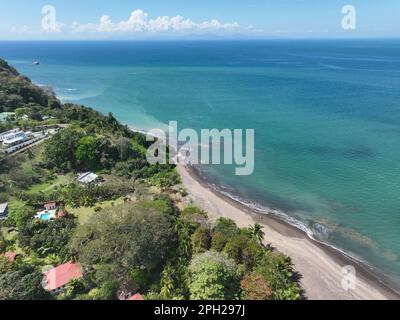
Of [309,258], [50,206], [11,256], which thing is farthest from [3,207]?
[309,258]

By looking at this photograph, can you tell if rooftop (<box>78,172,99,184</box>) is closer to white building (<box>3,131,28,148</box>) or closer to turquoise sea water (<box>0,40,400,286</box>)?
white building (<box>3,131,28,148</box>)

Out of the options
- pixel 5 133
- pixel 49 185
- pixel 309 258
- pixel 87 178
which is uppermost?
pixel 5 133

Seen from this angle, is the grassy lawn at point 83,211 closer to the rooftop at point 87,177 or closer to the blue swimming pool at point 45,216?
the blue swimming pool at point 45,216

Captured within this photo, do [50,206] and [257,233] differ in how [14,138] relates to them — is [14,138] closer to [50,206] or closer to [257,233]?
[50,206]

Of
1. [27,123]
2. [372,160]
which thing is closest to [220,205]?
[372,160]

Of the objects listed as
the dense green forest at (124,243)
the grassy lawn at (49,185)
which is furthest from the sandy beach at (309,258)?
the grassy lawn at (49,185)

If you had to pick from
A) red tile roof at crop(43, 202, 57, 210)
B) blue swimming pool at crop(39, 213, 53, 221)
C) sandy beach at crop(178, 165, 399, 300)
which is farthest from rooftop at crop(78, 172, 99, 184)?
sandy beach at crop(178, 165, 399, 300)
